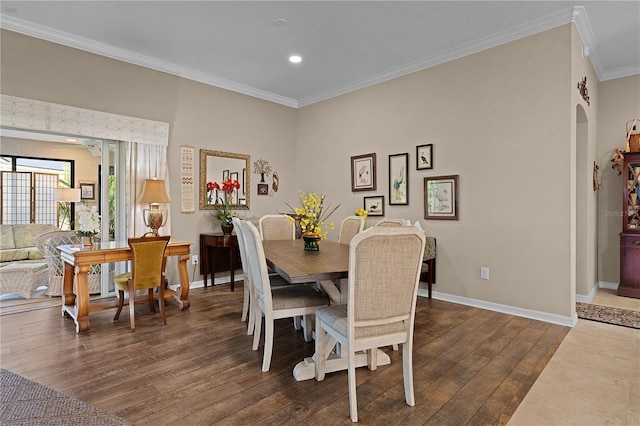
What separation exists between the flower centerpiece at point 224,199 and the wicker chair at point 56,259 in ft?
5.18

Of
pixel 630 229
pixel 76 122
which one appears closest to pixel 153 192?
pixel 76 122

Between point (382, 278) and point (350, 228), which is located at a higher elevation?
point (350, 228)

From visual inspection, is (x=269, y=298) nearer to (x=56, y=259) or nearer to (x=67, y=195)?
(x=56, y=259)

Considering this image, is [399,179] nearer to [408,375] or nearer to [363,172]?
Answer: [363,172]

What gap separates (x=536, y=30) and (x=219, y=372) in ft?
13.8

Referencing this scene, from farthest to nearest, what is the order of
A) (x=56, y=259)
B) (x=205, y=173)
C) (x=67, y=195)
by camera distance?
(x=67, y=195), (x=205, y=173), (x=56, y=259)

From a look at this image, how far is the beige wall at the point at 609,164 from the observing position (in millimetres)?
4566

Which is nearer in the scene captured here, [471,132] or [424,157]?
[471,132]

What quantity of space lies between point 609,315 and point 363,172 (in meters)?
3.24

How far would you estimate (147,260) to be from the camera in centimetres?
327

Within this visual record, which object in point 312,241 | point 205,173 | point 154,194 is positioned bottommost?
point 312,241

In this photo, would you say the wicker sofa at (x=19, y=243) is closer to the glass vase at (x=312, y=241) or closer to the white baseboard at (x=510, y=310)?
the glass vase at (x=312, y=241)

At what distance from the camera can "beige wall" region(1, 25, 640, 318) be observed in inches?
135

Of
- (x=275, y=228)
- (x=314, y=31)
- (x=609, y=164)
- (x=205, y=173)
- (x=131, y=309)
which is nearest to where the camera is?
(x=131, y=309)
